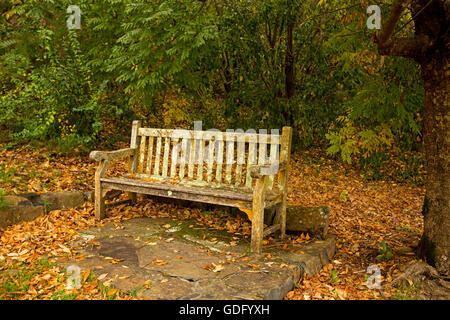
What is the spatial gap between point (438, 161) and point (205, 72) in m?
6.21

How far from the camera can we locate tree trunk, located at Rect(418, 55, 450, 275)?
3.62 m

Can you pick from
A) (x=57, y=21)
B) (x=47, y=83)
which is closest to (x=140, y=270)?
(x=47, y=83)

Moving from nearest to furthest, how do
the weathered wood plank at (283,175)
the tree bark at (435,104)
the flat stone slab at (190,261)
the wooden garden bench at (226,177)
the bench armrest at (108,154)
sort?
the flat stone slab at (190,261), the tree bark at (435,104), the wooden garden bench at (226,177), the weathered wood plank at (283,175), the bench armrest at (108,154)

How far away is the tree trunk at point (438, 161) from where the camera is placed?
3619 mm

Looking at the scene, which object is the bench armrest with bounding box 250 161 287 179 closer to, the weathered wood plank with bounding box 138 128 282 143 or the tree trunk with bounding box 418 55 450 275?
the weathered wood plank with bounding box 138 128 282 143

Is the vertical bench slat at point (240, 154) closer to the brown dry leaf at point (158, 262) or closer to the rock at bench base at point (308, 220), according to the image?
the rock at bench base at point (308, 220)

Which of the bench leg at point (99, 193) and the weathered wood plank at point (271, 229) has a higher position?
the bench leg at point (99, 193)

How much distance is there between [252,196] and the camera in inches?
157

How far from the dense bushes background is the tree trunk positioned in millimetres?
1589

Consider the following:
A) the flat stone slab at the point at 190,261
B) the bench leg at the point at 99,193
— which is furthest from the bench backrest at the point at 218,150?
the flat stone slab at the point at 190,261

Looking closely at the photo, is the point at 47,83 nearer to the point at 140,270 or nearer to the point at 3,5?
the point at 3,5

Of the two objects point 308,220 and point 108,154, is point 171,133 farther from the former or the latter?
point 308,220

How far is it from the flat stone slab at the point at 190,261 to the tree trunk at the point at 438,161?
3.57 feet
